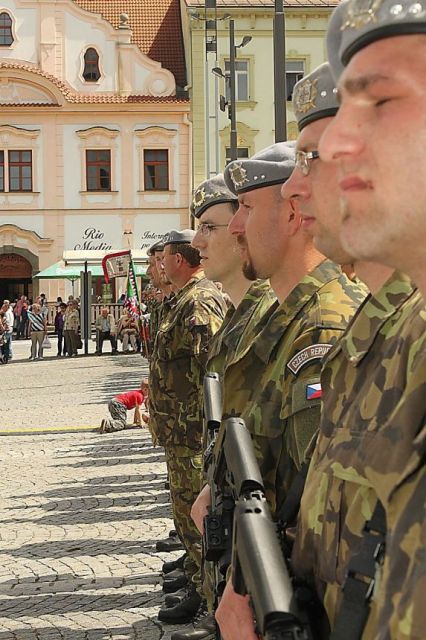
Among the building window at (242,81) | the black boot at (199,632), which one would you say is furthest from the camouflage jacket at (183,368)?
the building window at (242,81)

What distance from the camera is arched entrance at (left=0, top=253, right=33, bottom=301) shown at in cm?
4116

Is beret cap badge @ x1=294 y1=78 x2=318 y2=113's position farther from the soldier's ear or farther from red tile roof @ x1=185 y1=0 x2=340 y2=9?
red tile roof @ x1=185 y1=0 x2=340 y2=9

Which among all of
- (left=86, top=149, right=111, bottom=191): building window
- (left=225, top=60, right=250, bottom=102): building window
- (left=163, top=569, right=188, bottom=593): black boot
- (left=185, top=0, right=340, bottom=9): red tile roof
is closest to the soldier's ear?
(left=163, top=569, right=188, bottom=593): black boot

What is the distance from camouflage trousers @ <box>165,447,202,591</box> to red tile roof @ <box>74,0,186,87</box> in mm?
37793

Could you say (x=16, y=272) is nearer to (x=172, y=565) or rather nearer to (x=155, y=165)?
(x=155, y=165)

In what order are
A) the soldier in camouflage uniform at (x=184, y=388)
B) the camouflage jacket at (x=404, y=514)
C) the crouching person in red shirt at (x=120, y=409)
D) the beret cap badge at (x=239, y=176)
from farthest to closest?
1. the crouching person in red shirt at (x=120, y=409)
2. the soldier in camouflage uniform at (x=184, y=388)
3. the beret cap badge at (x=239, y=176)
4. the camouflage jacket at (x=404, y=514)

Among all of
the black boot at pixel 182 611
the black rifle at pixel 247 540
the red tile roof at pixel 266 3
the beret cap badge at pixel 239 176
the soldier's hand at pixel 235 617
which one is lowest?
the black boot at pixel 182 611

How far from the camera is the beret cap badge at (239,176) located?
3146 mm

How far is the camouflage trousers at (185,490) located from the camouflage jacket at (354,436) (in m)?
3.48

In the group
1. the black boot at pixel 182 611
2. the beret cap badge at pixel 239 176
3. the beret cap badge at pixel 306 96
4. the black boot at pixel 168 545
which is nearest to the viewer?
the beret cap badge at pixel 306 96

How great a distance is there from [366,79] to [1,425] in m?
12.9

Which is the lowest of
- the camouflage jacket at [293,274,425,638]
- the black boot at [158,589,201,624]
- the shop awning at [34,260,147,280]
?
the black boot at [158,589,201,624]

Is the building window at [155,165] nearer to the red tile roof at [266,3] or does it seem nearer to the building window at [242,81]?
the building window at [242,81]

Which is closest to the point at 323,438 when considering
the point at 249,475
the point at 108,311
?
the point at 249,475
